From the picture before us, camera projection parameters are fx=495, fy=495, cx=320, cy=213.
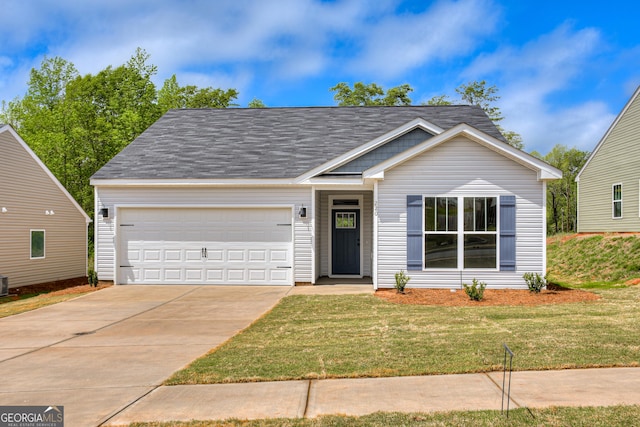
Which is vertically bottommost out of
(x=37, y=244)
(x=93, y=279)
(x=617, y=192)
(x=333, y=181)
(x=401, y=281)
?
(x=93, y=279)

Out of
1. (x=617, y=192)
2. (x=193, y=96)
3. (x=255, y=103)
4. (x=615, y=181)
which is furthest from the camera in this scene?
(x=255, y=103)

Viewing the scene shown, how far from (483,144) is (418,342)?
6957 mm

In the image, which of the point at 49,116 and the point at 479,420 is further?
the point at 49,116

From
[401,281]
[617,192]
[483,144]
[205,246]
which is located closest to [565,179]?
[617,192]

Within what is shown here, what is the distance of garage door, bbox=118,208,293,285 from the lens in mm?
14711

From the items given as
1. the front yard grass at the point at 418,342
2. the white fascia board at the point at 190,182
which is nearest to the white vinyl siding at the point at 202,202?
the white fascia board at the point at 190,182

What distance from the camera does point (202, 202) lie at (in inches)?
582

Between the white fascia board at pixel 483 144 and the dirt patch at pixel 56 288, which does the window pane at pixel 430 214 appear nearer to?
the white fascia board at pixel 483 144

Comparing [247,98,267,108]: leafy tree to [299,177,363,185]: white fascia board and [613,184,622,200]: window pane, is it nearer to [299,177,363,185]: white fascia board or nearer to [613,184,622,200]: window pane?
[613,184,622,200]: window pane

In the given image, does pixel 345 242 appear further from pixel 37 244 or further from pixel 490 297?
pixel 37 244

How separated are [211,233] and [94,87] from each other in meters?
23.5

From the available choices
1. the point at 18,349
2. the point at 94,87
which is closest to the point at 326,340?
the point at 18,349

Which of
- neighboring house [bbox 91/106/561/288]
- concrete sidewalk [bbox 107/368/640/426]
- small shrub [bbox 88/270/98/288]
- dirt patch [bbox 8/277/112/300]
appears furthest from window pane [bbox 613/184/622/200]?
small shrub [bbox 88/270/98/288]

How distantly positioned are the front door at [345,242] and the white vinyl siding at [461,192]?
3287 millimetres
